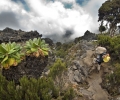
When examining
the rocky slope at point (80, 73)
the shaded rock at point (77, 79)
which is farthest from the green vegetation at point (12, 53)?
the shaded rock at point (77, 79)

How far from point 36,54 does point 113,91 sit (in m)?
8.10

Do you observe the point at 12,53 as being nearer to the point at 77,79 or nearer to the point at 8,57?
the point at 8,57

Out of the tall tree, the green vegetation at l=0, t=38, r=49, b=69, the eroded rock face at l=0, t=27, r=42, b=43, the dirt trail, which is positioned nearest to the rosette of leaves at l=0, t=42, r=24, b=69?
the green vegetation at l=0, t=38, r=49, b=69

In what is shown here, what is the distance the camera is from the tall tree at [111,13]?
4799 cm

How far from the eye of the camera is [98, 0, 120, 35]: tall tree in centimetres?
4799

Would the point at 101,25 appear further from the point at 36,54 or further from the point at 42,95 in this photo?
the point at 42,95

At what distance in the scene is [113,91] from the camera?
21.5 metres

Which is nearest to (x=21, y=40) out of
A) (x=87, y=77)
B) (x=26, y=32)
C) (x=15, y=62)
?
(x=26, y=32)

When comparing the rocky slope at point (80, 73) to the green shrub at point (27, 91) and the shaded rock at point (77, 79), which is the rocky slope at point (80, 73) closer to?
the shaded rock at point (77, 79)

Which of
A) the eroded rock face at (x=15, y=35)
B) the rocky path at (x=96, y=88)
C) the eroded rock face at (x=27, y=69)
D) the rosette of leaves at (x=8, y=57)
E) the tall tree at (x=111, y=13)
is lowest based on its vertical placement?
the rocky path at (x=96, y=88)

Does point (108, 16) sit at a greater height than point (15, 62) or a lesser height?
greater

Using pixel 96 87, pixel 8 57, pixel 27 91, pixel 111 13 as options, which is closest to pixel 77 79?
pixel 96 87

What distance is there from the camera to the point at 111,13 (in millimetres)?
49156

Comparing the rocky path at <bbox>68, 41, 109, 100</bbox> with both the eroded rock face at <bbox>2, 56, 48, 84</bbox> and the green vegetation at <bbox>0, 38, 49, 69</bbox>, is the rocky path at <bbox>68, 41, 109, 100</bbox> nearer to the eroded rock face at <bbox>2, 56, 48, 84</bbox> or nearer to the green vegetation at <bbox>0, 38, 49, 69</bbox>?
the eroded rock face at <bbox>2, 56, 48, 84</bbox>
